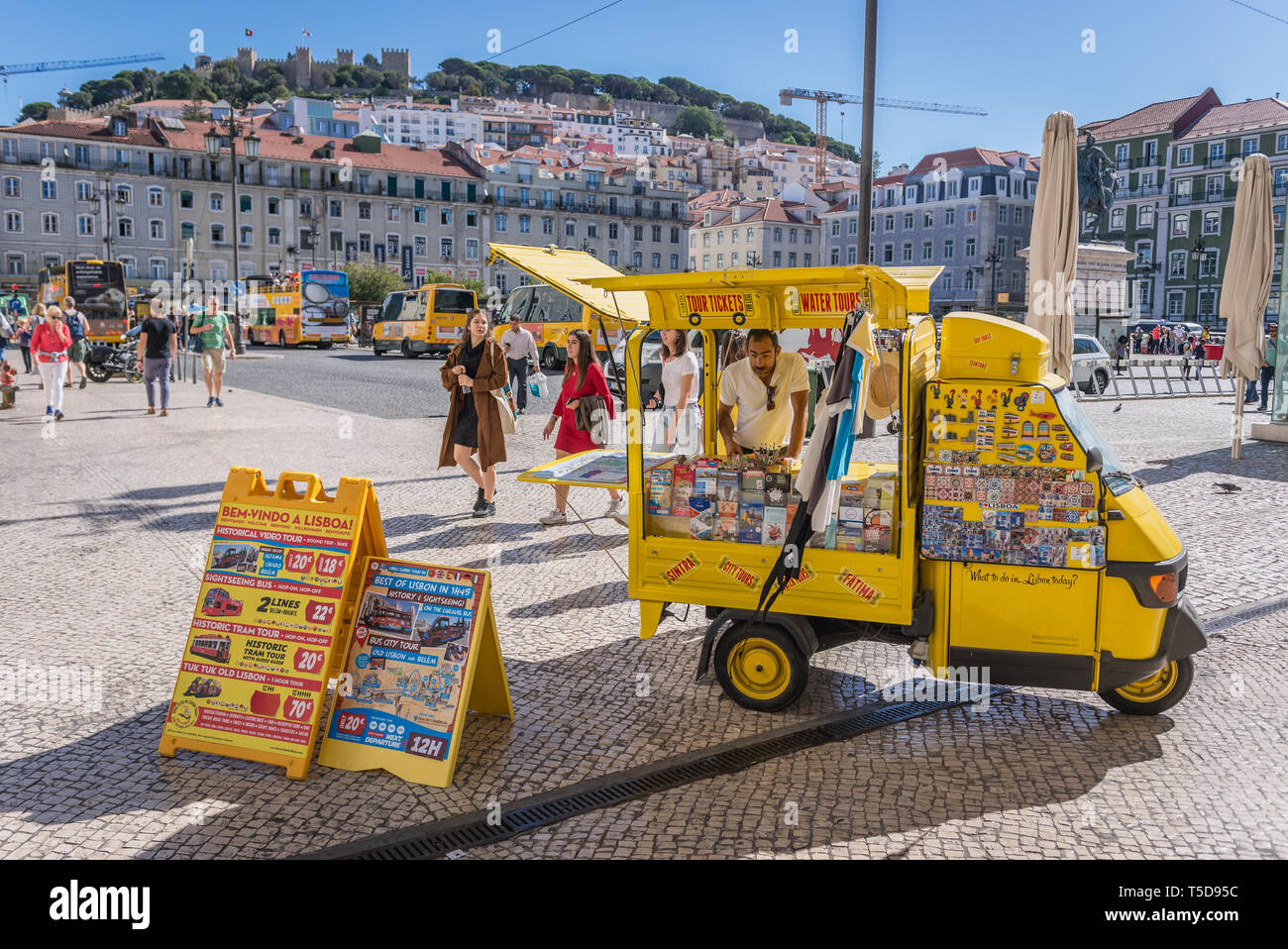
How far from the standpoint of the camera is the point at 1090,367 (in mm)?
25156

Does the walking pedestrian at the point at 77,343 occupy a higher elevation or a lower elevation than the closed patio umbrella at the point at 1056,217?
lower

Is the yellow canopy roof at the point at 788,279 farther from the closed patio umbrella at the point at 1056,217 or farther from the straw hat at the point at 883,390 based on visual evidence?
the closed patio umbrella at the point at 1056,217

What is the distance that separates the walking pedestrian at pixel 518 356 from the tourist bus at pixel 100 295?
1737 centimetres

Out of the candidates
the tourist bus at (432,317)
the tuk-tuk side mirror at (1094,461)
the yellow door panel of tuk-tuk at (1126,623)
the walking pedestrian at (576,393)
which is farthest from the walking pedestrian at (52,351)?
the tourist bus at (432,317)

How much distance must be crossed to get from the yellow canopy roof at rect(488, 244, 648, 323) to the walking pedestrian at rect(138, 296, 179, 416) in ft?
37.2

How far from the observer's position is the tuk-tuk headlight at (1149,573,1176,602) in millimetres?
4656

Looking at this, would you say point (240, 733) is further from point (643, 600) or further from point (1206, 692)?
point (1206, 692)

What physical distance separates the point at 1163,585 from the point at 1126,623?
22cm

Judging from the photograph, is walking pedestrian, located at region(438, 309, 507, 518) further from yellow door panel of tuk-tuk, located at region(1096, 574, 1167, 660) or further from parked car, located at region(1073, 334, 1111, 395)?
parked car, located at region(1073, 334, 1111, 395)

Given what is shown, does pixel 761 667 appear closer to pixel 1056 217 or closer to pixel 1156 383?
pixel 1056 217

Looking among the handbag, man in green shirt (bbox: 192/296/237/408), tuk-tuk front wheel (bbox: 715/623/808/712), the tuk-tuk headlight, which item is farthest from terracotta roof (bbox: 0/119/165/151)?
the tuk-tuk headlight

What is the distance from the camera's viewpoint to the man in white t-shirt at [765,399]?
20.4 feet

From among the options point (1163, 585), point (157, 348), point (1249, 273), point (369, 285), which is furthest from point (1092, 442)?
point (369, 285)
